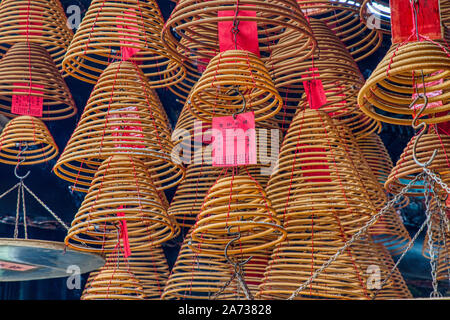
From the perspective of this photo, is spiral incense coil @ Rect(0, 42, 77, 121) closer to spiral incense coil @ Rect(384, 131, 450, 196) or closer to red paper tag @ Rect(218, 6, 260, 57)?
red paper tag @ Rect(218, 6, 260, 57)

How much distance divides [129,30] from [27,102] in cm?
118

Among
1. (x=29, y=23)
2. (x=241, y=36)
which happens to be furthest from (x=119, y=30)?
(x=29, y=23)

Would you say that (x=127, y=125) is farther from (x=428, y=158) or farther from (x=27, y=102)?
(x=428, y=158)

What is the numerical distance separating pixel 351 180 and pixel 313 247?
0.49 meters

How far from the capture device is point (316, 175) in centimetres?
307

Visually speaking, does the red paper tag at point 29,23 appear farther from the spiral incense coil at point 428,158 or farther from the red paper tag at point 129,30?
the spiral incense coil at point 428,158

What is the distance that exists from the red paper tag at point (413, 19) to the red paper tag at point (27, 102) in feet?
7.95

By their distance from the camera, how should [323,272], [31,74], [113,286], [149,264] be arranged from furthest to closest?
[149,264], [31,74], [113,286], [323,272]

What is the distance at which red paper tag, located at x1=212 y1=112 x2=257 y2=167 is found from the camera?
96.3 inches

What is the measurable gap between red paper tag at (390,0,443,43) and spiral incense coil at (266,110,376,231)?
0.92 meters

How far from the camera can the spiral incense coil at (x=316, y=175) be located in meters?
2.93

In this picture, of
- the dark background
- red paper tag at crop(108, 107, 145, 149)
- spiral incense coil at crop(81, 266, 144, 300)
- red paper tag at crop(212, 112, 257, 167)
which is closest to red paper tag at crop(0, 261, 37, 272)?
spiral incense coil at crop(81, 266, 144, 300)

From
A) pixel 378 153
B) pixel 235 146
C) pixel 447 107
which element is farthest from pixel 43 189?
pixel 447 107
